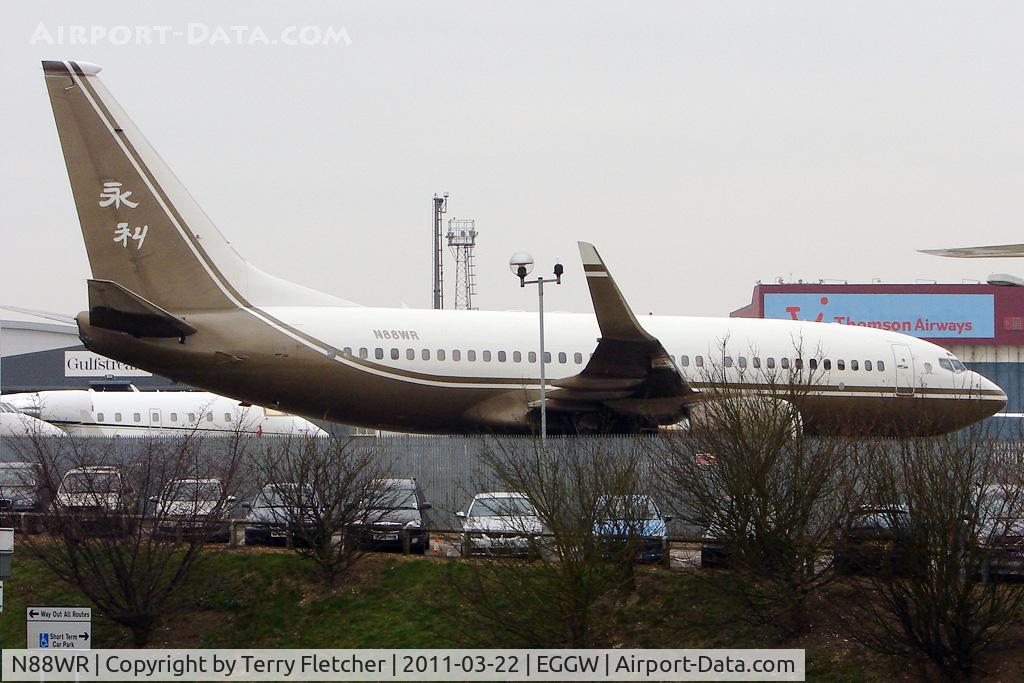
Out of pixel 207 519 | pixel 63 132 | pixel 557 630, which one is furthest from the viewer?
pixel 63 132

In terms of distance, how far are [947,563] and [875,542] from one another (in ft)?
4.58

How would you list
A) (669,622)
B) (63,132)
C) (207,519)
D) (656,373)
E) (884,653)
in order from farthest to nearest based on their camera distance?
(656,373) < (63,132) < (207,519) < (669,622) < (884,653)

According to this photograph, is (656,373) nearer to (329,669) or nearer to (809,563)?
(809,563)

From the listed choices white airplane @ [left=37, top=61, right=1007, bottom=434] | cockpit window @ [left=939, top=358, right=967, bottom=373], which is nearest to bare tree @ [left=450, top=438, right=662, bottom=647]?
white airplane @ [left=37, top=61, right=1007, bottom=434]

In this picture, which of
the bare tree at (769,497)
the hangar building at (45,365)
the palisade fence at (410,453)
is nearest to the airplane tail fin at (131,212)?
the palisade fence at (410,453)

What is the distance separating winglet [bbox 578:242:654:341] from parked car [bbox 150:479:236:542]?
7.90 metres

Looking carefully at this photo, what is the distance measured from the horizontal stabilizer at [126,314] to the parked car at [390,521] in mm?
5287

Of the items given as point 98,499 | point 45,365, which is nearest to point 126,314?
point 98,499

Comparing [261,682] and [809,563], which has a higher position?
[809,563]

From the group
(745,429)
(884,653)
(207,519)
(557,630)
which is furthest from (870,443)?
(207,519)

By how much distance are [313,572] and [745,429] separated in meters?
8.37

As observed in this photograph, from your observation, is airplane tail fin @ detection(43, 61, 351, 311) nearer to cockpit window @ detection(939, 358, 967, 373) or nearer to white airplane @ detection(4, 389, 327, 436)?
cockpit window @ detection(939, 358, 967, 373)

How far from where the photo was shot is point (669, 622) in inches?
859
